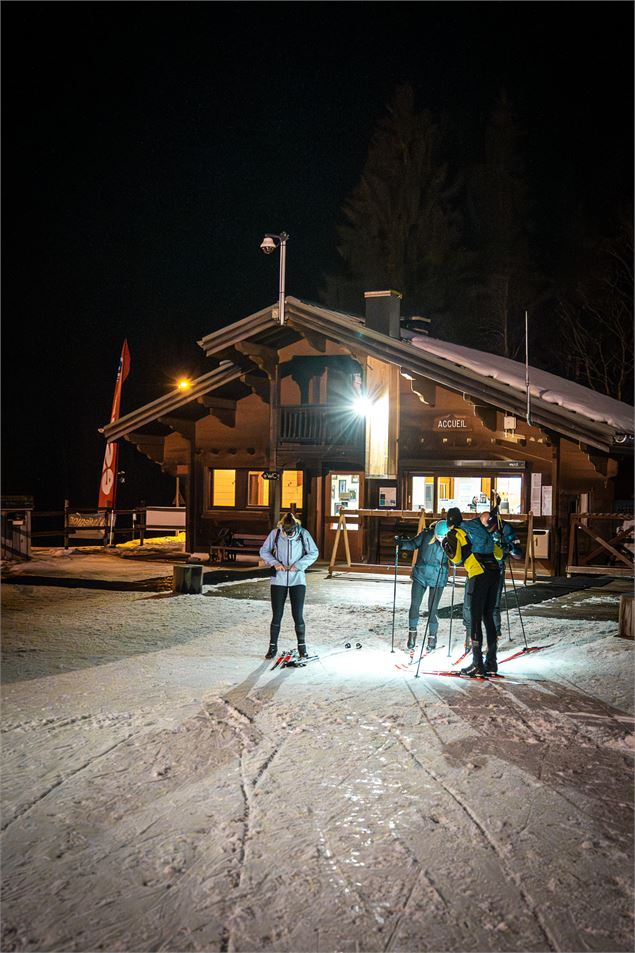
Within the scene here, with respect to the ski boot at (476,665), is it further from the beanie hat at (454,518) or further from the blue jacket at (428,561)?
the blue jacket at (428,561)

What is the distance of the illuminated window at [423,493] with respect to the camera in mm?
20297

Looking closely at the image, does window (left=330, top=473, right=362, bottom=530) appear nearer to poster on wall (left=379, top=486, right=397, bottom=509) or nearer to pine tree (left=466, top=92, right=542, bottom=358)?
poster on wall (left=379, top=486, right=397, bottom=509)

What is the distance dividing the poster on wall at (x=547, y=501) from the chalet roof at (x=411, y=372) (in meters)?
1.64

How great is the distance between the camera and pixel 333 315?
19547 millimetres

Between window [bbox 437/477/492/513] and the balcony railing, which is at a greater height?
the balcony railing

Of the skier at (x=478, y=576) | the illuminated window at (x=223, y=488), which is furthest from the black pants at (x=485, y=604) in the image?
the illuminated window at (x=223, y=488)

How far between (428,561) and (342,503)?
11.0 meters

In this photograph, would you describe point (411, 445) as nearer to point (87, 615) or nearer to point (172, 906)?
point (87, 615)

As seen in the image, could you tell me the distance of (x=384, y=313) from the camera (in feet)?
69.5

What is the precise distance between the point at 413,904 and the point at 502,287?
41.9 meters

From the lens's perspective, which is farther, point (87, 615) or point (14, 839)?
point (87, 615)

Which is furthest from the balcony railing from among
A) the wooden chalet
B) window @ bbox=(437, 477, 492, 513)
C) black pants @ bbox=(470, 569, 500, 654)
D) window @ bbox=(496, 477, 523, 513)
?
black pants @ bbox=(470, 569, 500, 654)

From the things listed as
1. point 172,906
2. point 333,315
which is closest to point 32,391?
point 333,315

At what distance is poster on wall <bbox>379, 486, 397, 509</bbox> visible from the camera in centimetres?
2019
